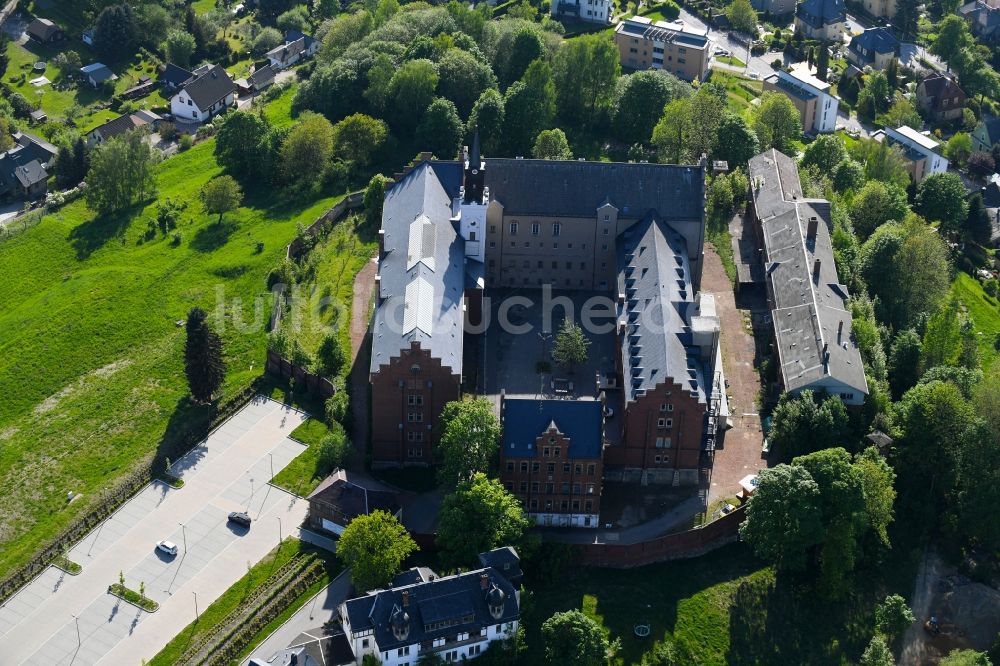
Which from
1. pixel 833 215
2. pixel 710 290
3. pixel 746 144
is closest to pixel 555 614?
pixel 710 290

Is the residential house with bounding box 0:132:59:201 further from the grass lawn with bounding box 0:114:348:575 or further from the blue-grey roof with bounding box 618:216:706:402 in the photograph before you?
the blue-grey roof with bounding box 618:216:706:402

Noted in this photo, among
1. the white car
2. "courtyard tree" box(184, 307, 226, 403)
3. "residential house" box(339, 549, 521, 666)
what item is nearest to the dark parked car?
the white car

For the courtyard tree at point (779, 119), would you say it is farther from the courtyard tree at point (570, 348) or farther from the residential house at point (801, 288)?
Result: the courtyard tree at point (570, 348)

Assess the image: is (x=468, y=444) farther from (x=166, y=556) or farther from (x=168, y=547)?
(x=166, y=556)

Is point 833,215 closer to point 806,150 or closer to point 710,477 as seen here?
point 806,150

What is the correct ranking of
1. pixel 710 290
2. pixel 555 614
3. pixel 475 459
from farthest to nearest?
pixel 710 290
pixel 475 459
pixel 555 614

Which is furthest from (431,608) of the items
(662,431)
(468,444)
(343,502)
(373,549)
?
(662,431)
